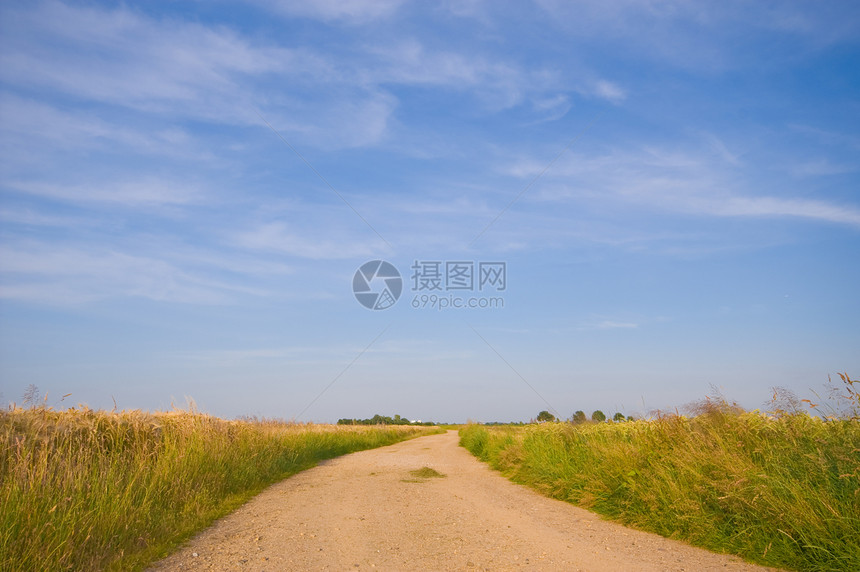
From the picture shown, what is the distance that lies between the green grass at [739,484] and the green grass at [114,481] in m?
5.88

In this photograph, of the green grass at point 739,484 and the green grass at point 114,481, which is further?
the green grass at point 739,484

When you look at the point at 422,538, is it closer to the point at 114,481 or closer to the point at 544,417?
the point at 114,481

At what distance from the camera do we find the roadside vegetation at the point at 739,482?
4.78 metres

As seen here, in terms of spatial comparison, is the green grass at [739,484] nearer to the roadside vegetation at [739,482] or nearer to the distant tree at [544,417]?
the roadside vegetation at [739,482]

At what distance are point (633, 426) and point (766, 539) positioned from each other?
4504 millimetres

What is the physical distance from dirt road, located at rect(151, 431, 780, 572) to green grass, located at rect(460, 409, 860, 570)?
35cm

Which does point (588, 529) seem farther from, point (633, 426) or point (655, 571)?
point (633, 426)

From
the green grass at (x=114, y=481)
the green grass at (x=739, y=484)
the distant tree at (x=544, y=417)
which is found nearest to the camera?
the green grass at (x=114, y=481)

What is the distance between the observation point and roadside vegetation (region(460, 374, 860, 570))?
478 centimetres

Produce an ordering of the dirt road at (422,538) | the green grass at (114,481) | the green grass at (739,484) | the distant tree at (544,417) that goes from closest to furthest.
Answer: the green grass at (114,481) < the green grass at (739,484) < the dirt road at (422,538) < the distant tree at (544,417)

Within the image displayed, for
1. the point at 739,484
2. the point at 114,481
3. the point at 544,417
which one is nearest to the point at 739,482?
the point at 739,484

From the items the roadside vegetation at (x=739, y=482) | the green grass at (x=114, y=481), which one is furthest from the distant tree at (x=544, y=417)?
the green grass at (x=114, y=481)

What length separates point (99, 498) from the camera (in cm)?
560

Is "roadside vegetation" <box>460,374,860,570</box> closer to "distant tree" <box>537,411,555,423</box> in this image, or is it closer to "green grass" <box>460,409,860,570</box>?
"green grass" <box>460,409,860,570</box>
